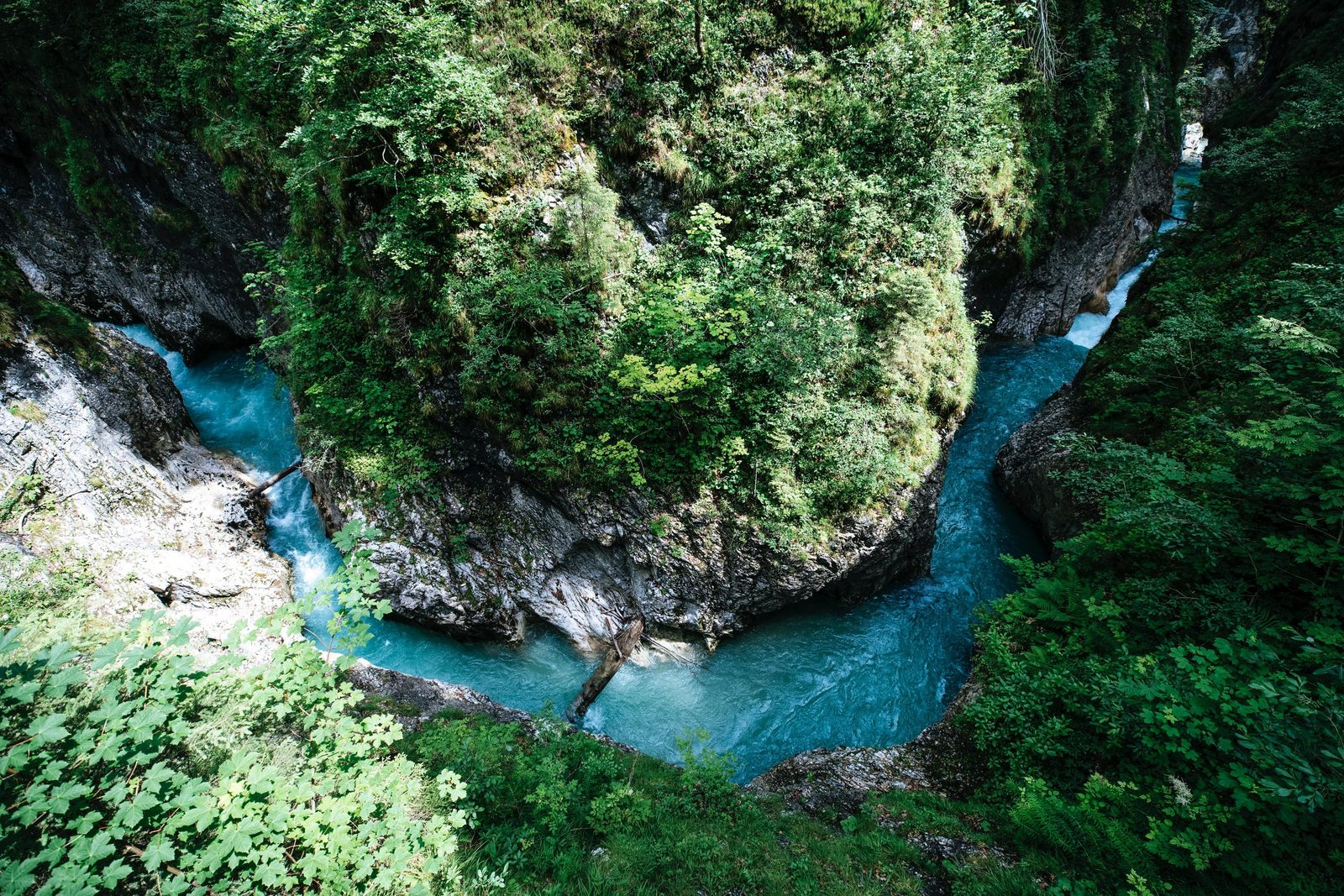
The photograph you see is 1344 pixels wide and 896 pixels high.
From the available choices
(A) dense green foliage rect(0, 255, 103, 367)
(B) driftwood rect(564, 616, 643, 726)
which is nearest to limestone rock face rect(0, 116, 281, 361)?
(A) dense green foliage rect(0, 255, 103, 367)

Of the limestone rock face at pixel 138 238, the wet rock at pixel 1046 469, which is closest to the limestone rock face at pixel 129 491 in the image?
the limestone rock face at pixel 138 238

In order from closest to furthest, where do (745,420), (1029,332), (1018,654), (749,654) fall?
(1018,654) → (745,420) → (749,654) → (1029,332)

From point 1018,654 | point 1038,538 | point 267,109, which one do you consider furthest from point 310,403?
point 1038,538

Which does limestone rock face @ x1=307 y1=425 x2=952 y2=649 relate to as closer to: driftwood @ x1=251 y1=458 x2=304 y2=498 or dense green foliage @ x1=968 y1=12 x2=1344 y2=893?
→ dense green foliage @ x1=968 y1=12 x2=1344 y2=893

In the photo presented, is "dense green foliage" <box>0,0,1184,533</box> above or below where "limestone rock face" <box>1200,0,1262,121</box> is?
below

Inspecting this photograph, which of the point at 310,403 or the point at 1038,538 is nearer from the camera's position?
the point at 310,403

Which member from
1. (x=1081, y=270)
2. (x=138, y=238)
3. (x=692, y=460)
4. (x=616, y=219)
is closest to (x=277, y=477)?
(x=138, y=238)

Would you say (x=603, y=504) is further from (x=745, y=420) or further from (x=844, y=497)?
(x=844, y=497)

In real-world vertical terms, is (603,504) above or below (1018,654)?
below
